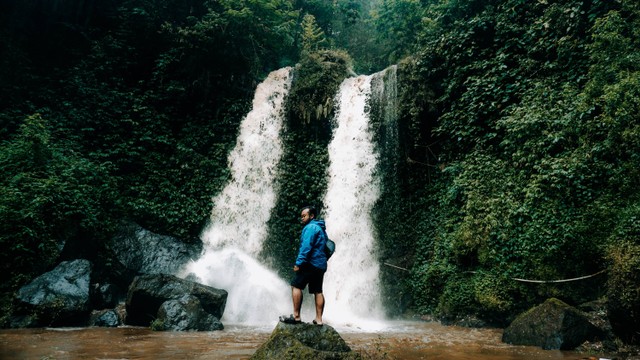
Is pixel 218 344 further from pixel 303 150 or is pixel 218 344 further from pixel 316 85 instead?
pixel 316 85

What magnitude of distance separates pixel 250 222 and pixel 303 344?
8737 millimetres

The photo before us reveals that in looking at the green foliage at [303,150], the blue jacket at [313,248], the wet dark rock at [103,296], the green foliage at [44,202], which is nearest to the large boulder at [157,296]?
the wet dark rock at [103,296]

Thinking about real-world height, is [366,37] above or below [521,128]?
above

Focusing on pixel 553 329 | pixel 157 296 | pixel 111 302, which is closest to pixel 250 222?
pixel 111 302

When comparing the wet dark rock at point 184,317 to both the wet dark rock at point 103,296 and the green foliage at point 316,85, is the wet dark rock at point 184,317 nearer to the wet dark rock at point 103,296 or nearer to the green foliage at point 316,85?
the wet dark rock at point 103,296

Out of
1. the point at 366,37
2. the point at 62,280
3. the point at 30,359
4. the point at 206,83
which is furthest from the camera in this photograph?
the point at 366,37

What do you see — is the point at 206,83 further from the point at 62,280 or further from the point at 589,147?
the point at 589,147

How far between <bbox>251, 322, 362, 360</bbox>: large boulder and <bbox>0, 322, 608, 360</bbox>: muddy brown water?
0.45m

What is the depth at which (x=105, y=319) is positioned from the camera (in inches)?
321

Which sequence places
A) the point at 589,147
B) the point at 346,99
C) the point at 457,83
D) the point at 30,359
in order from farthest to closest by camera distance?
the point at 346,99, the point at 457,83, the point at 589,147, the point at 30,359

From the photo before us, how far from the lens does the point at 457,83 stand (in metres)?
10.8

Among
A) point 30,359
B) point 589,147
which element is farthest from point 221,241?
point 589,147

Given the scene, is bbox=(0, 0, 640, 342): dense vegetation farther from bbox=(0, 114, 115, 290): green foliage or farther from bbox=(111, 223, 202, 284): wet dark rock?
bbox=(111, 223, 202, 284): wet dark rock

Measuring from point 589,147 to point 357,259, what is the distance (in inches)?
247
